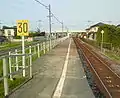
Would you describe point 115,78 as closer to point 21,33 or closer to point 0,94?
point 21,33

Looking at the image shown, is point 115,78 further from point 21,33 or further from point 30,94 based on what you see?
point 30,94

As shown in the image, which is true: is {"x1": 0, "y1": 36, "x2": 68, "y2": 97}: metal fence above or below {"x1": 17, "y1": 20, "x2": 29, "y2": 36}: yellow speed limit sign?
below

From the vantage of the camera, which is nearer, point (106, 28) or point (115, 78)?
point (115, 78)

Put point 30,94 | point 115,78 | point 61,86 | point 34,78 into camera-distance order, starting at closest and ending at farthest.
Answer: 1. point 30,94
2. point 61,86
3. point 34,78
4. point 115,78

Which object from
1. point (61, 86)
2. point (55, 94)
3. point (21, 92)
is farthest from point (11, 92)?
point (61, 86)

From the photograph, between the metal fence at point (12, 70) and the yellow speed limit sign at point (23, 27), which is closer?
the metal fence at point (12, 70)

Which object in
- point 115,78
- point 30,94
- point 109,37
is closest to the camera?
point 30,94

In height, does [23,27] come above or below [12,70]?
above

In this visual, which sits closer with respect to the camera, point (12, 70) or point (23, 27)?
point (23, 27)

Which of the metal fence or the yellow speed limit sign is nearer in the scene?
the metal fence

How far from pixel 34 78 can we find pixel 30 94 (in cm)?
309

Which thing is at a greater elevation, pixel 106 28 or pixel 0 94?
pixel 106 28

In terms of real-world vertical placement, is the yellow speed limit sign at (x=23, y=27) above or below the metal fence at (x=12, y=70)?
above

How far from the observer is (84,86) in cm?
927
